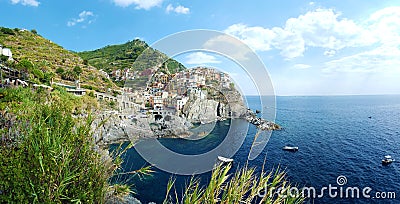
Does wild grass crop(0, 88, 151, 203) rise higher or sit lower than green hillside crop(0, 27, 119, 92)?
lower

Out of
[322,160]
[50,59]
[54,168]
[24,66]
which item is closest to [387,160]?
[322,160]

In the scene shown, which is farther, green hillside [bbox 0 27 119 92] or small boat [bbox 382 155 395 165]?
green hillside [bbox 0 27 119 92]

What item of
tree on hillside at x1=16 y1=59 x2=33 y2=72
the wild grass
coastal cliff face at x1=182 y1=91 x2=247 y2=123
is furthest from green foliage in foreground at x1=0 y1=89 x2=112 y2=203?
tree on hillside at x1=16 y1=59 x2=33 y2=72

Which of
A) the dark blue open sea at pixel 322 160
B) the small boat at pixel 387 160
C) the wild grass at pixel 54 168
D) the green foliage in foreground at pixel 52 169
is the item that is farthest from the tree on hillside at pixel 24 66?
the small boat at pixel 387 160

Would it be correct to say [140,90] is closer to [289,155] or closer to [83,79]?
[289,155]

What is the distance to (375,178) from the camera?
1470cm

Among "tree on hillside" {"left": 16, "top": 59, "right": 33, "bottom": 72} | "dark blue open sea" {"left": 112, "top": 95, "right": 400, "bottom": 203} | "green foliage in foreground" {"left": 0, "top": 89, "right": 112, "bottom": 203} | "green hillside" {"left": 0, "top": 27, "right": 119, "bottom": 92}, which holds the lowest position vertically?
"dark blue open sea" {"left": 112, "top": 95, "right": 400, "bottom": 203}

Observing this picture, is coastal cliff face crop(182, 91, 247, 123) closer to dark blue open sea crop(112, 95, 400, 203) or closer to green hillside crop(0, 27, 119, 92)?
dark blue open sea crop(112, 95, 400, 203)

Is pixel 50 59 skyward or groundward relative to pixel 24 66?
skyward

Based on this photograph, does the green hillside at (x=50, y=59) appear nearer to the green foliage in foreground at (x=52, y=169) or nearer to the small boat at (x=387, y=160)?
the green foliage in foreground at (x=52, y=169)

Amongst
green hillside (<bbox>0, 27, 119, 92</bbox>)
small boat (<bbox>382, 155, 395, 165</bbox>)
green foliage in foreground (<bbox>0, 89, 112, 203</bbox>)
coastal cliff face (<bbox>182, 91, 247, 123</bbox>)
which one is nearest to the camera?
green foliage in foreground (<bbox>0, 89, 112, 203</bbox>)

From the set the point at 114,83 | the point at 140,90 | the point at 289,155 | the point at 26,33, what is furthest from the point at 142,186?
the point at 26,33

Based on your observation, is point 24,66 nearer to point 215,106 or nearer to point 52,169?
point 215,106

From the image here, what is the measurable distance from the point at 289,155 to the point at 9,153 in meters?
20.1
